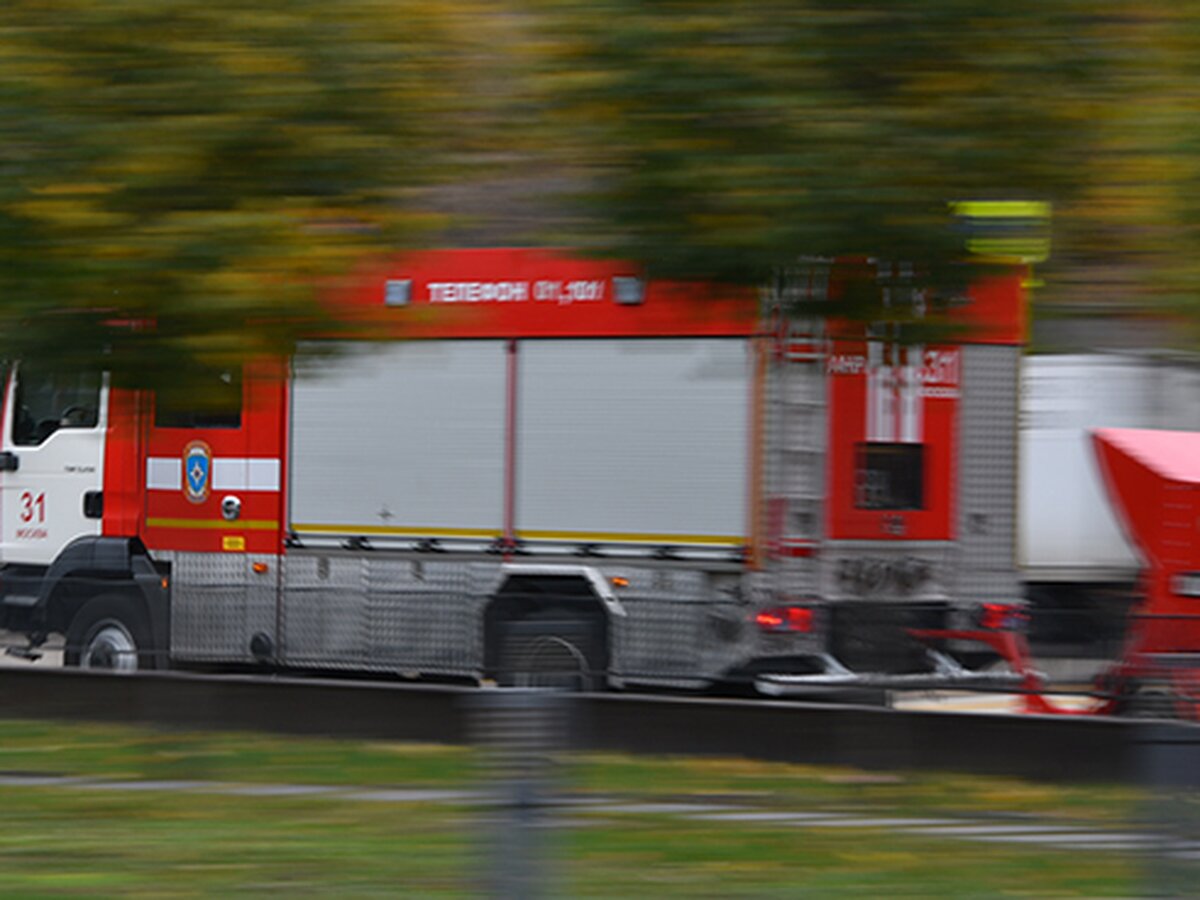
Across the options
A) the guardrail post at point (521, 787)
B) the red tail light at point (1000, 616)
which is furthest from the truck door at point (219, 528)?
the guardrail post at point (521, 787)

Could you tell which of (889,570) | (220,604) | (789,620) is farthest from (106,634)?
(889,570)

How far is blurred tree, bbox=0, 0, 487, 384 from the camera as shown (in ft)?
22.5

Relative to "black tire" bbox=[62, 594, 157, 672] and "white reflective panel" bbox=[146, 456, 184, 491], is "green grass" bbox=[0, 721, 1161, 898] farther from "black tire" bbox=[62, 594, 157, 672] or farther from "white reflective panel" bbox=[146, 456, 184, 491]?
"white reflective panel" bbox=[146, 456, 184, 491]

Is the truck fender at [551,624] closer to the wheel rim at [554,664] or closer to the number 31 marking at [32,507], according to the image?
the wheel rim at [554,664]

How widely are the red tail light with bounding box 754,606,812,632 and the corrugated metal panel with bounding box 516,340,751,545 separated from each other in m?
0.64

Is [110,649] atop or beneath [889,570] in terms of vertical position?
beneath

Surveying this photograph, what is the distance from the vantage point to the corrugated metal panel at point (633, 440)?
12.5 meters

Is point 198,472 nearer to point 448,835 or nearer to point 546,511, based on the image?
point 546,511

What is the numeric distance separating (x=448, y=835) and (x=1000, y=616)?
641 centimetres

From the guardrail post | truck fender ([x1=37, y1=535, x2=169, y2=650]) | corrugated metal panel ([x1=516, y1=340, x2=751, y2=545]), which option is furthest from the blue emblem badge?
the guardrail post

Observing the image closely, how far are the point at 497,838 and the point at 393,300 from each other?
3.96 m

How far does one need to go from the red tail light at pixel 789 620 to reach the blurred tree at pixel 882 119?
214 inches

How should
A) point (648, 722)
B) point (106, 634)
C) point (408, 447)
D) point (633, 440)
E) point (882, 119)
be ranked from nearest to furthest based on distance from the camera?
point (882, 119) → point (648, 722) → point (633, 440) → point (408, 447) → point (106, 634)

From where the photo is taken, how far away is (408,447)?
1343cm
